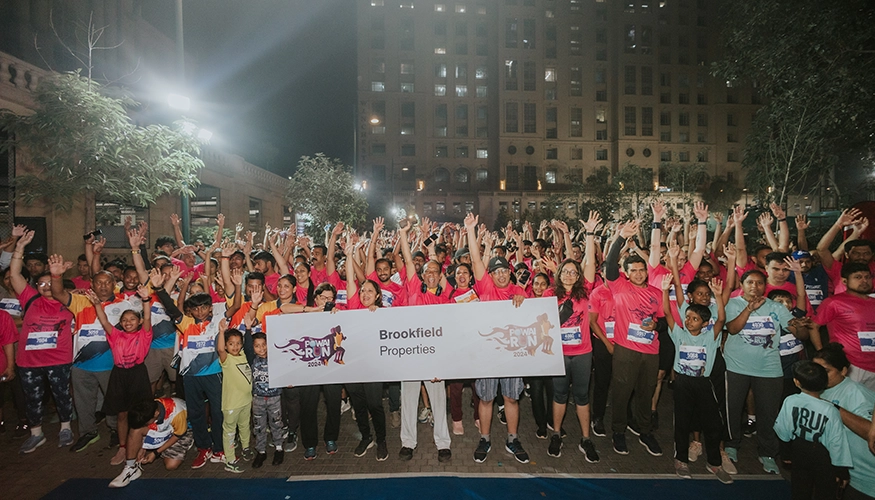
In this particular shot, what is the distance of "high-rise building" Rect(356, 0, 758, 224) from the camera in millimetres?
64562

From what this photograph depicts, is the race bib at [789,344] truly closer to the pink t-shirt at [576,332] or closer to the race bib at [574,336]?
the pink t-shirt at [576,332]

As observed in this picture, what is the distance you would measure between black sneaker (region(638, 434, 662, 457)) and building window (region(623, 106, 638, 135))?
6721 centimetres

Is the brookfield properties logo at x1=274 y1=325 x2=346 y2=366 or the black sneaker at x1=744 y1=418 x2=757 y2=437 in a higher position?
the brookfield properties logo at x1=274 y1=325 x2=346 y2=366

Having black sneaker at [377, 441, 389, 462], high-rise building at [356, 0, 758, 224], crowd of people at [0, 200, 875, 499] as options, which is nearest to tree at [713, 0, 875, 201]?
crowd of people at [0, 200, 875, 499]

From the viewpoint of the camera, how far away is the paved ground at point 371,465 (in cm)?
482

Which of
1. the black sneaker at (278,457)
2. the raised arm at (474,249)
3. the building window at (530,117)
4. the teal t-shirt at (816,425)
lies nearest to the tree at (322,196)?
the raised arm at (474,249)

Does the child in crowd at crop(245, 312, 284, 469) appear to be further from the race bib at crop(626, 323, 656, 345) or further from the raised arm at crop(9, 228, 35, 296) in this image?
the race bib at crop(626, 323, 656, 345)

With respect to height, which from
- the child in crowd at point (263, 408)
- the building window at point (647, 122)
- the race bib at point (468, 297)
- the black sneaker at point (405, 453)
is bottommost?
the black sneaker at point (405, 453)

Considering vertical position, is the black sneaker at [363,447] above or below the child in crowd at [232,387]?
below

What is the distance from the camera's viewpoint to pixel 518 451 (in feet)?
16.8

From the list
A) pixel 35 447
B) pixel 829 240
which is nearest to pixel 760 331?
pixel 829 240

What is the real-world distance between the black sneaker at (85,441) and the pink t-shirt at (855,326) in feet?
28.5

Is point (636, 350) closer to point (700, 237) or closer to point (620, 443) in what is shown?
point (620, 443)

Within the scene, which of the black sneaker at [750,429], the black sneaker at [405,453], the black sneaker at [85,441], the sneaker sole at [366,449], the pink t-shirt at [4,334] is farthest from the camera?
the black sneaker at [750,429]
